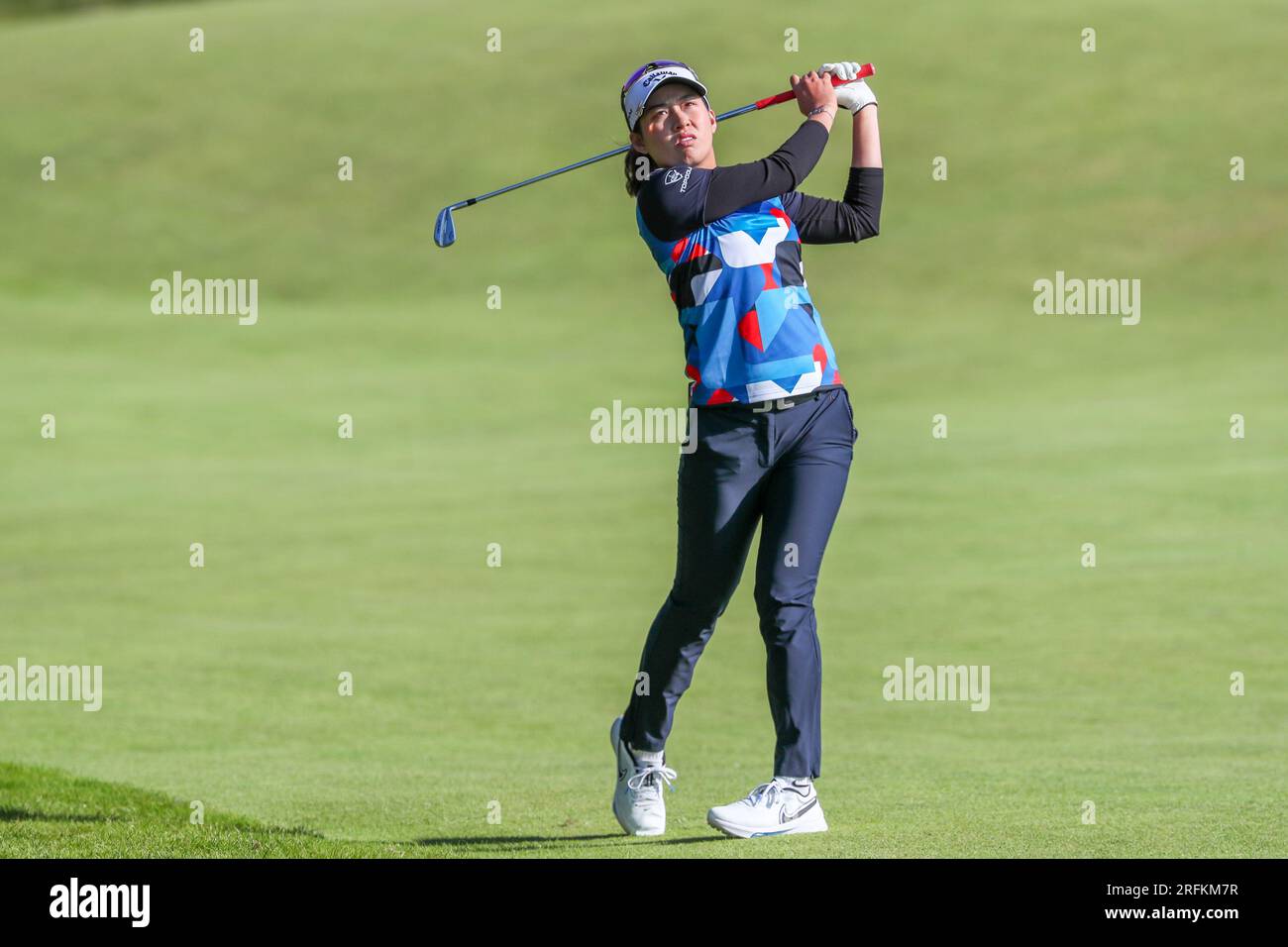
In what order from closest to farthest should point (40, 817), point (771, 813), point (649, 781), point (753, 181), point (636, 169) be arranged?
1. point (753, 181)
2. point (771, 813)
3. point (636, 169)
4. point (649, 781)
5. point (40, 817)

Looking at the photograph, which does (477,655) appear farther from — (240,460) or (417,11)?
(417,11)

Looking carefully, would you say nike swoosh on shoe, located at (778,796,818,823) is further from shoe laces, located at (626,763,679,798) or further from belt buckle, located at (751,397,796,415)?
belt buckle, located at (751,397,796,415)

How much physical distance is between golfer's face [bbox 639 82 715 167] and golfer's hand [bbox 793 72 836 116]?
31 centimetres

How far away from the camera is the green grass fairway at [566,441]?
8.41 metres

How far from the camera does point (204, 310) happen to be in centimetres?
3981

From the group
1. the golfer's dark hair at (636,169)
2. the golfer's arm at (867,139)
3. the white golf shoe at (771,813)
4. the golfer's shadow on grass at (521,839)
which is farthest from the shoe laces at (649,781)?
the golfer's arm at (867,139)

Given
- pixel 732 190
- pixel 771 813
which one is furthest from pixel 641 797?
pixel 732 190

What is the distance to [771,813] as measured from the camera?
247 inches

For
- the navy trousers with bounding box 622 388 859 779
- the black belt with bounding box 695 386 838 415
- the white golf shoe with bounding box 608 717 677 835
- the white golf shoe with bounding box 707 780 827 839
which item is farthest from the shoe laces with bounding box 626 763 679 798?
the black belt with bounding box 695 386 838 415

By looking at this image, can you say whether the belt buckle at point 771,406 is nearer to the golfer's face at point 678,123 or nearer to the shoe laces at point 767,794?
the golfer's face at point 678,123

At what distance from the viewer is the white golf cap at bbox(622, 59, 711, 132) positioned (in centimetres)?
634

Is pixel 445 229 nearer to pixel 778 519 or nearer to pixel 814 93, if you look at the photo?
pixel 814 93

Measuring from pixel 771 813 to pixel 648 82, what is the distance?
7.84ft
